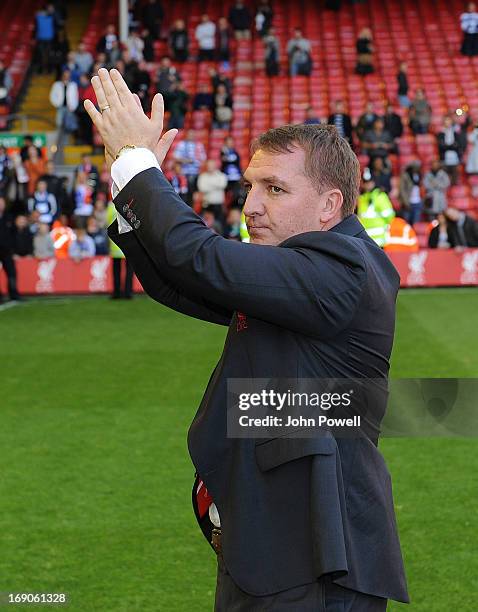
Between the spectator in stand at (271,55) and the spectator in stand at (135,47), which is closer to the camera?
the spectator in stand at (135,47)

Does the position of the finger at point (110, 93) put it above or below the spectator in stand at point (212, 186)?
above

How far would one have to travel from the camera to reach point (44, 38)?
27.8 metres

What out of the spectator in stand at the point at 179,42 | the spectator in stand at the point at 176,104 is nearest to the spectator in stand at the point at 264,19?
the spectator in stand at the point at 179,42

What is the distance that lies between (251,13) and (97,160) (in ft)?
28.9

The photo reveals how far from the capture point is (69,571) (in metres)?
5.93

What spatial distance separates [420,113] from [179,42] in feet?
22.7

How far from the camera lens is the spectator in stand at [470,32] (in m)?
28.3

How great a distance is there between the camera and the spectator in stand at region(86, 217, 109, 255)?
1978 cm

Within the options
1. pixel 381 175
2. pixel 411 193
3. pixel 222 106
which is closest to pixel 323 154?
pixel 381 175

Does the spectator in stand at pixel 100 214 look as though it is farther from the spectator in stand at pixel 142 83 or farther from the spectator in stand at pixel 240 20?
the spectator in stand at pixel 240 20

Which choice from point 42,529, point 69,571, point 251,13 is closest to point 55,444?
point 42,529

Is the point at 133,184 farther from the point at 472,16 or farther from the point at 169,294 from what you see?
the point at 472,16

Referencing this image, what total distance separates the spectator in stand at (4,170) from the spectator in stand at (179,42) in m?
7.41

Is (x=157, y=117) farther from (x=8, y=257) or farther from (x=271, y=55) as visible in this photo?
(x=271, y=55)
